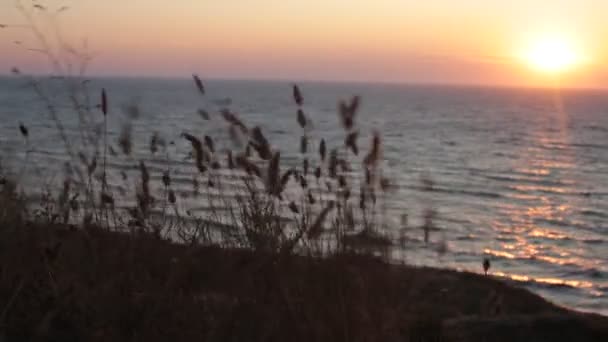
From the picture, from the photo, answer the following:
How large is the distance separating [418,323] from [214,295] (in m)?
1.36

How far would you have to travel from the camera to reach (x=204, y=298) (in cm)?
478

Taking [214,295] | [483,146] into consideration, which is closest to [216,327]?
[214,295]

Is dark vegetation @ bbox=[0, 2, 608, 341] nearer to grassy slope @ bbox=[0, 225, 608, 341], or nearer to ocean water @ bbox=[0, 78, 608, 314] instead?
grassy slope @ bbox=[0, 225, 608, 341]

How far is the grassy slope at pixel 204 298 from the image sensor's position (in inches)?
162

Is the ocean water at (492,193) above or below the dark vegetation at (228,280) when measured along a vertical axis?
below

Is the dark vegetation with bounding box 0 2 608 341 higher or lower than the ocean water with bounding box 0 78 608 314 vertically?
higher

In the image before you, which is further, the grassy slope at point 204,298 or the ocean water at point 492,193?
the ocean water at point 492,193

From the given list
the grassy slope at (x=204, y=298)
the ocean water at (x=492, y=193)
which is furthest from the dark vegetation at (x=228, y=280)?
the ocean water at (x=492, y=193)

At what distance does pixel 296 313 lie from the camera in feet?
14.1

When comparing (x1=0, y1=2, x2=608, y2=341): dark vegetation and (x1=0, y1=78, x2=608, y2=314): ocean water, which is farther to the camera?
(x1=0, y1=78, x2=608, y2=314): ocean water

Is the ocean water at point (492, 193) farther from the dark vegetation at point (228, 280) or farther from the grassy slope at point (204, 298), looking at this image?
the grassy slope at point (204, 298)

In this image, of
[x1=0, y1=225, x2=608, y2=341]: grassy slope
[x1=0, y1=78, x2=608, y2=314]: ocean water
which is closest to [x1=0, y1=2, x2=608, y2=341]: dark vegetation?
[x1=0, y1=225, x2=608, y2=341]: grassy slope

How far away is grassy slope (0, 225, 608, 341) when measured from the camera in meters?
4.12

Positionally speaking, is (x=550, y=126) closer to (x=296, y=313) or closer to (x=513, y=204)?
(x=513, y=204)
